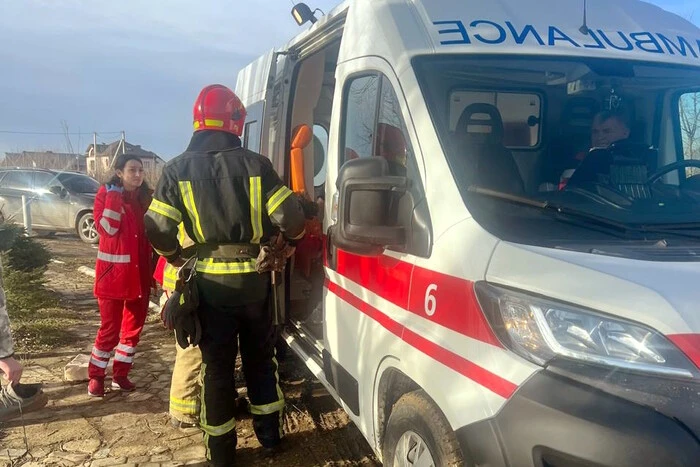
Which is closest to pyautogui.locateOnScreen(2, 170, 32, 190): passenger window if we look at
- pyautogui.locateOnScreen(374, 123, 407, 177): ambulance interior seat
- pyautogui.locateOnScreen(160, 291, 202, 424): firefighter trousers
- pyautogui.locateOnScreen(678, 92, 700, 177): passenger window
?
pyautogui.locateOnScreen(160, 291, 202, 424): firefighter trousers

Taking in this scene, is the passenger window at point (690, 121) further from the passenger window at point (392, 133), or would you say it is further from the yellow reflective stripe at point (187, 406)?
the yellow reflective stripe at point (187, 406)

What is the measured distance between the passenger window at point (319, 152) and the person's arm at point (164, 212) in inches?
76.5

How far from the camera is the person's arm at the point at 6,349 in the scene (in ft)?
11.5

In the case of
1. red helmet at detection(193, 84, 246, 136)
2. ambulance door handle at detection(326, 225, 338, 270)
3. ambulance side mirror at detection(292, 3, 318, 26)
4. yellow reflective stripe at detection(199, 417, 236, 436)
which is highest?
ambulance side mirror at detection(292, 3, 318, 26)

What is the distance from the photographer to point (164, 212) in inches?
133

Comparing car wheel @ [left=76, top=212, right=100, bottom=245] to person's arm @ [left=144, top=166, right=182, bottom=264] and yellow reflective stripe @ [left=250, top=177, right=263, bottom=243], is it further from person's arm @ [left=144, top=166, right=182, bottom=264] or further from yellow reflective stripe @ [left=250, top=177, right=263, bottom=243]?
yellow reflective stripe @ [left=250, top=177, right=263, bottom=243]

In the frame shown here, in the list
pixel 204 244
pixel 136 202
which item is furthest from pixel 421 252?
pixel 136 202

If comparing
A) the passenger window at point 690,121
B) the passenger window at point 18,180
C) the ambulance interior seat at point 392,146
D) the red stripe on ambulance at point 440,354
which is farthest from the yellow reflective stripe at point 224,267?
the passenger window at point 18,180

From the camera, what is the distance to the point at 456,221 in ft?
7.27

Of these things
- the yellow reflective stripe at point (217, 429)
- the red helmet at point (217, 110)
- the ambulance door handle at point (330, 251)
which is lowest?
the yellow reflective stripe at point (217, 429)

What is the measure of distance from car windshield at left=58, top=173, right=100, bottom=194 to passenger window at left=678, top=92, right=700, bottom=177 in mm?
13028

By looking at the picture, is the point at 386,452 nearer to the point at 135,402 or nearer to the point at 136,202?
the point at 135,402

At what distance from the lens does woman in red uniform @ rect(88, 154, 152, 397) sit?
14.6 ft

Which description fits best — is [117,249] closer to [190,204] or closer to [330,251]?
[190,204]
